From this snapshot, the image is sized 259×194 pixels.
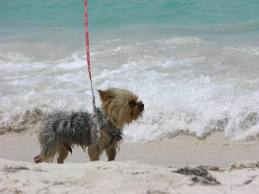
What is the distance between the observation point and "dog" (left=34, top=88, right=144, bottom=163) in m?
6.82

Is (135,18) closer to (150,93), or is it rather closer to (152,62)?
(152,62)

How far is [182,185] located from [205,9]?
46.4ft

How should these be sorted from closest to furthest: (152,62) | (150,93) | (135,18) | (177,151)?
1. (177,151)
2. (150,93)
3. (152,62)
4. (135,18)

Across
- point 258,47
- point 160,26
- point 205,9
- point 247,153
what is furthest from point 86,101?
point 205,9

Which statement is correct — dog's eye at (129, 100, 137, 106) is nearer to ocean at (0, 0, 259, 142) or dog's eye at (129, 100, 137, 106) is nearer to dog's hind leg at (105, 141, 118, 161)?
dog's hind leg at (105, 141, 118, 161)

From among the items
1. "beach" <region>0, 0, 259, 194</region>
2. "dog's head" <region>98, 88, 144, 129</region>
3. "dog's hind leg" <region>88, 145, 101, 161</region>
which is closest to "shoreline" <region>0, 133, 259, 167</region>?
"beach" <region>0, 0, 259, 194</region>

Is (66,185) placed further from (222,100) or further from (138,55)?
(138,55)

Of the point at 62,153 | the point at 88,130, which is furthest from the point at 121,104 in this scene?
the point at 62,153

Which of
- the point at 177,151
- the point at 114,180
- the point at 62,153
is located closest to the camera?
the point at 114,180

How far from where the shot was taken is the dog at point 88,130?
6.82 m

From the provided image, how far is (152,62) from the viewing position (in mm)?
12570

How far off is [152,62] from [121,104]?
5849mm

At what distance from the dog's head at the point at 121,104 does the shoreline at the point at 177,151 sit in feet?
4.25

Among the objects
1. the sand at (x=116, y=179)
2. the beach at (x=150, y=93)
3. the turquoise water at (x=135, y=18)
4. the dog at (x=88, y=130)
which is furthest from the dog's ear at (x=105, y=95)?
the turquoise water at (x=135, y=18)
